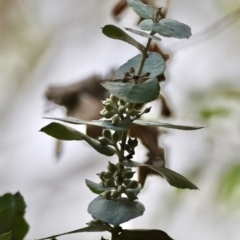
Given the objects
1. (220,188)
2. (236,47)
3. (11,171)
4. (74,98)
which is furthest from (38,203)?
(236,47)

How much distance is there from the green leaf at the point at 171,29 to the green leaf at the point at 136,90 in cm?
4

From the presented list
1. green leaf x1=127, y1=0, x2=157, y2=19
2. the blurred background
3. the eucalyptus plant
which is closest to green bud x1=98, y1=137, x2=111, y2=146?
the eucalyptus plant

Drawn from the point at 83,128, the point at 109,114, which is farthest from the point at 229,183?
the point at 109,114

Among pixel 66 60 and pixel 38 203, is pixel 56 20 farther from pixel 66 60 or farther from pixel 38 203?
pixel 38 203

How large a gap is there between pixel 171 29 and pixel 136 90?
61mm

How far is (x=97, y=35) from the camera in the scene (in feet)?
2.29

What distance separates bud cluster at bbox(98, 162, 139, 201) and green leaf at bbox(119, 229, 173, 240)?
28 mm

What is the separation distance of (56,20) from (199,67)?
0.26 m

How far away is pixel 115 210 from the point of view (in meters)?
0.32

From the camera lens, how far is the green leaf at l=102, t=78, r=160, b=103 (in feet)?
1.01

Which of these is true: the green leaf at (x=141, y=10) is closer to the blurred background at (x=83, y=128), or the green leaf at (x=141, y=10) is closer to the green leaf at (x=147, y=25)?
the green leaf at (x=147, y=25)

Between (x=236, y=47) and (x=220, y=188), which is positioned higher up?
(x=236, y=47)

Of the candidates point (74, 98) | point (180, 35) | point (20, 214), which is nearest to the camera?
point (180, 35)

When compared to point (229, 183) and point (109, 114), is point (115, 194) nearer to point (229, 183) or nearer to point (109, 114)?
point (109, 114)
